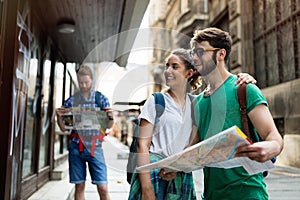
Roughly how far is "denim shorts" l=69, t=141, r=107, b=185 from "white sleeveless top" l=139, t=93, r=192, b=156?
1.73m

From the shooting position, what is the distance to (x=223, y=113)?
165cm

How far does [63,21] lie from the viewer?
4949 mm

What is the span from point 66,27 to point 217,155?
430 centimetres

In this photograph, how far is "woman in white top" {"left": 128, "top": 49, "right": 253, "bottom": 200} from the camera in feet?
5.91

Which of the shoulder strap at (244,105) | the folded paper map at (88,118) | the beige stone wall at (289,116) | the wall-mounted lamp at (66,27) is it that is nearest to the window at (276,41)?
the beige stone wall at (289,116)

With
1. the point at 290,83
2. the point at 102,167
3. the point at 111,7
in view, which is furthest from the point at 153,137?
the point at 290,83

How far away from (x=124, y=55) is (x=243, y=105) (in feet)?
13.0

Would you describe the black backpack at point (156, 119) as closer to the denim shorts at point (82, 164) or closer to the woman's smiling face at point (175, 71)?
the woman's smiling face at point (175, 71)

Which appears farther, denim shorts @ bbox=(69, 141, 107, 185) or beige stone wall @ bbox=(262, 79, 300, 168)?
beige stone wall @ bbox=(262, 79, 300, 168)

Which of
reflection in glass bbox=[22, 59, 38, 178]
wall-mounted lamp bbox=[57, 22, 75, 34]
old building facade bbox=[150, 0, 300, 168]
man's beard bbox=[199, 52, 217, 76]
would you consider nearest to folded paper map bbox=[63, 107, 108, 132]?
reflection in glass bbox=[22, 59, 38, 178]

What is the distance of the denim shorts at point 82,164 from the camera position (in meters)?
3.46

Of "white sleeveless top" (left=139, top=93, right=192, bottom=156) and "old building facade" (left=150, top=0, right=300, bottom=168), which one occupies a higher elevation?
"old building facade" (left=150, top=0, right=300, bottom=168)

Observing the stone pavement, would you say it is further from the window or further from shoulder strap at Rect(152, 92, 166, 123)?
the window

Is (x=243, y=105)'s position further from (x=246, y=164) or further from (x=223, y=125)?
(x=246, y=164)
